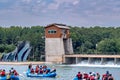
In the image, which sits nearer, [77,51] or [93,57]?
[93,57]

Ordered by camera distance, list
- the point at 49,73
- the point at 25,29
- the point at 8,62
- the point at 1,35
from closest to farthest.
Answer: the point at 49,73 → the point at 8,62 → the point at 1,35 → the point at 25,29

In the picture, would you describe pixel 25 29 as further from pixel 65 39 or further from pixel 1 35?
pixel 65 39

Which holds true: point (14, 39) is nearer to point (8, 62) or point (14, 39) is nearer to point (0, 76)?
point (8, 62)

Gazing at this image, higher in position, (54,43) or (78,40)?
(78,40)

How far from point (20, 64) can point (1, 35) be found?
45.3 meters

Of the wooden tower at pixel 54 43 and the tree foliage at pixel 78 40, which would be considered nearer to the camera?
the wooden tower at pixel 54 43

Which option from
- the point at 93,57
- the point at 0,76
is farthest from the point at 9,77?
the point at 93,57

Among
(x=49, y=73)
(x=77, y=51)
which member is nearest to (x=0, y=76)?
(x=49, y=73)

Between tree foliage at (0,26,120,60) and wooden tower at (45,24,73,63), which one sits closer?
wooden tower at (45,24,73,63)

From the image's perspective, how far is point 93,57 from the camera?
130375 millimetres

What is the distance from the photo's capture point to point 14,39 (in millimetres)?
176750

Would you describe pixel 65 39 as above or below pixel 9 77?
above

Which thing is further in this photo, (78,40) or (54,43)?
(78,40)


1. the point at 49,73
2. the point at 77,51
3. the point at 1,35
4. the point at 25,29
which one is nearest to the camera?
the point at 49,73
